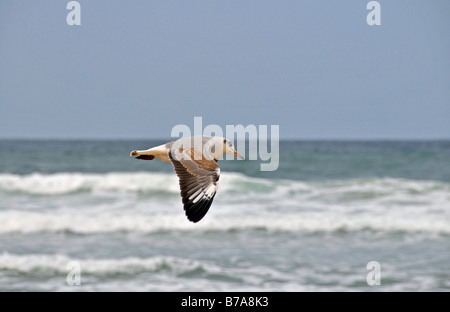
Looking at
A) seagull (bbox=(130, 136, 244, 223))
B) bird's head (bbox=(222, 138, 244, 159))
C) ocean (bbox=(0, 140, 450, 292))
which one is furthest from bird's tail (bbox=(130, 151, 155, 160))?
ocean (bbox=(0, 140, 450, 292))

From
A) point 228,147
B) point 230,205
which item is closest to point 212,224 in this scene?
point 230,205

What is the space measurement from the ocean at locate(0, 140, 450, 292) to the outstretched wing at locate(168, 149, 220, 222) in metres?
3.14

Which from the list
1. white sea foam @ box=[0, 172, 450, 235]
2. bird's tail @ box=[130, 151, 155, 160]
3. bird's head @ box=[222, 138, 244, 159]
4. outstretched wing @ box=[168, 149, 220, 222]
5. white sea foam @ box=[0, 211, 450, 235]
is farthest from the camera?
white sea foam @ box=[0, 172, 450, 235]

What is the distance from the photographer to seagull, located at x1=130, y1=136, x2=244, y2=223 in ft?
12.1

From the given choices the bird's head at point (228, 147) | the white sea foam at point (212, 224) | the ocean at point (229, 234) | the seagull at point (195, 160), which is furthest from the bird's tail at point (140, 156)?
the white sea foam at point (212, 224)

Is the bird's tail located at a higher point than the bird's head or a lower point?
lower

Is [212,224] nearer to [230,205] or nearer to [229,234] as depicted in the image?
[229,234]

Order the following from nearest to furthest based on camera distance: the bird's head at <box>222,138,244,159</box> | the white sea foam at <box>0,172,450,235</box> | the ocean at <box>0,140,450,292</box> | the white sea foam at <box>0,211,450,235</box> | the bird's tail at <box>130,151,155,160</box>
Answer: the bird's tail at <box>130,151,155,160</box> < the bird's head at <box>222,138,244,159</box> < the ocean at <box>0,140,450,292</box> < the white sea foam at <box>0,211,450,235</box> < the white sea foam at <box>0,172,450,235</box>

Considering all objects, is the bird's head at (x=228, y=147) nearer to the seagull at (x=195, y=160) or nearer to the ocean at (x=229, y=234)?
the seagull at (x=195, y=160)

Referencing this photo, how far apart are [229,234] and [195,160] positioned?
562cm

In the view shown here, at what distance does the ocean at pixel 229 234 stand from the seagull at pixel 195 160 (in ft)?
10.3

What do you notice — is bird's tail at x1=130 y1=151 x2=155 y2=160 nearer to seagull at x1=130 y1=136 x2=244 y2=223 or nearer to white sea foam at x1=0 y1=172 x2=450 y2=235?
seagull at x1=130 y1=136 x2=244 y2=223

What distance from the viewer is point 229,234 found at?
9.32 metres
